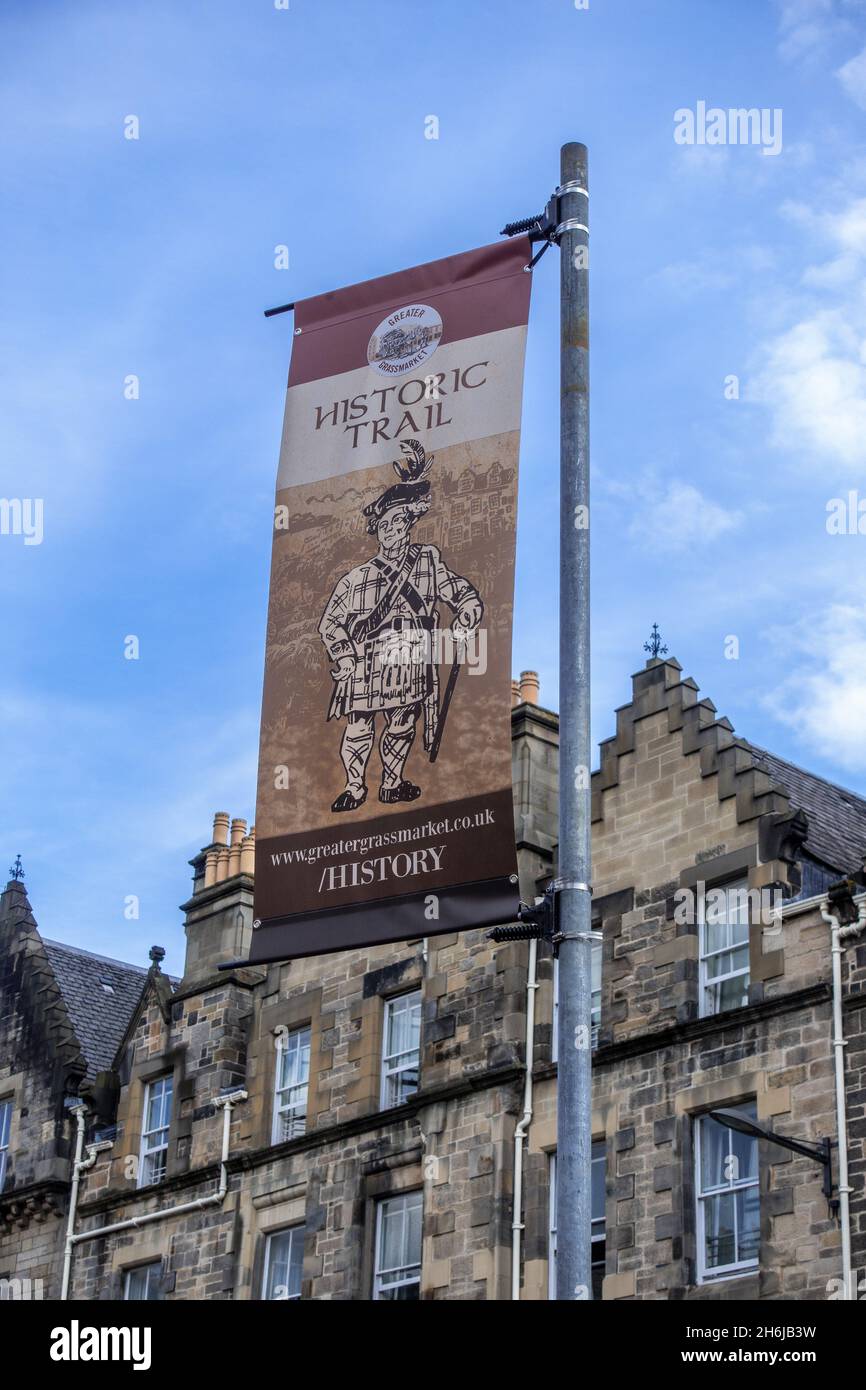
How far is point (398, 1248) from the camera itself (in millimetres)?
29328

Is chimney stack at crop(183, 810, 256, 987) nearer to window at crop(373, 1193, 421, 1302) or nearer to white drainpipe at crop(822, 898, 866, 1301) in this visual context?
window at crop(373, 1193, 421, 1302)

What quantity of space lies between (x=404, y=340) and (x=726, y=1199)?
13.1 meters

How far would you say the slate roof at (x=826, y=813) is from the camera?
91.0ft

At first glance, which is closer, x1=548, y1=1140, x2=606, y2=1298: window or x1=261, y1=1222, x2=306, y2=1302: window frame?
x1=548, y1=1140, x2=606, y2=1298: window

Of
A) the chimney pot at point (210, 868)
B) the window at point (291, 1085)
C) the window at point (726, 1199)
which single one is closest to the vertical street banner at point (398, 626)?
the window at point (726, 1199)

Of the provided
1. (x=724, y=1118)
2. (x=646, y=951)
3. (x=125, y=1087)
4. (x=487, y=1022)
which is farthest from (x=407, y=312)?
(x=125, y=1087)

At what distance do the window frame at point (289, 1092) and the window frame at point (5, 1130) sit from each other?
7.70 metres

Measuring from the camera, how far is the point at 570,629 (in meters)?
13.5

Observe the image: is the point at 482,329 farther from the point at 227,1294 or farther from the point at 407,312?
the point at 227,1294

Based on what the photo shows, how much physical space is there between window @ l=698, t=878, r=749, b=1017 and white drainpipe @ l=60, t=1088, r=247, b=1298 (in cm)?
989

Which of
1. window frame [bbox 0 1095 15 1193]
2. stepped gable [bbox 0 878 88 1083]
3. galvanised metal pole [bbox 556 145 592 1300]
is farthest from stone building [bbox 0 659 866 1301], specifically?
galvanised metal pole [bbox 556 145 592 1300]

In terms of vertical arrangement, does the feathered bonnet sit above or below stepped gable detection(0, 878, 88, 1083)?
below

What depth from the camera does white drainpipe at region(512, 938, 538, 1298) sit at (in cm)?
2700
